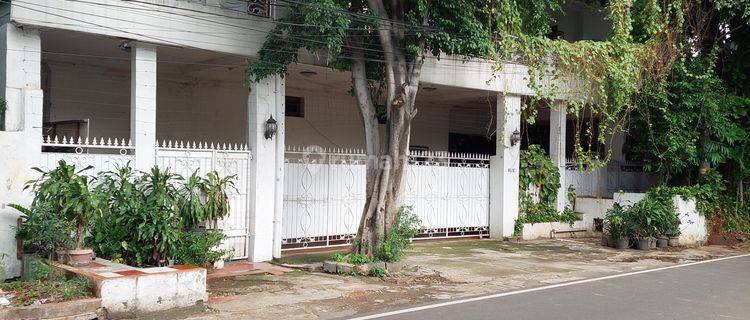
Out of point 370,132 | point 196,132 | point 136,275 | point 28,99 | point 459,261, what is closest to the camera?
point 136,275

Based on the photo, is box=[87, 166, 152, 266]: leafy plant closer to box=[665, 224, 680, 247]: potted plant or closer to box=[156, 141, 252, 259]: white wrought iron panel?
box=[156, 141, 252, 259]: white wrought iron panel

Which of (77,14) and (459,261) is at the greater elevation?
(77,14)

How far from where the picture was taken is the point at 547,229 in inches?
673

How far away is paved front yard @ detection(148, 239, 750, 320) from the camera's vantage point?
8469 millimetres

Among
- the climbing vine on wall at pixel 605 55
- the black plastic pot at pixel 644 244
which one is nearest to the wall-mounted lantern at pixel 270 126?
the climbing vine on wall at pixel 605 55

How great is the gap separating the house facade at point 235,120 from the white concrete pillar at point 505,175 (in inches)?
1.5

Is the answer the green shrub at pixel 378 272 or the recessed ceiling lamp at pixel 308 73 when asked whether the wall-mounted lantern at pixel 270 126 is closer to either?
the recessed ceiling lamp at pixel 308 73

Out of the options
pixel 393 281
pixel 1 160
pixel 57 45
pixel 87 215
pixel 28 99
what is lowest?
pixel 393 281

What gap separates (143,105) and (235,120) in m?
5.78

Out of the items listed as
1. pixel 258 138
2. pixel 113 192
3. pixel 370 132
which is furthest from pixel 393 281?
pixel 113 192

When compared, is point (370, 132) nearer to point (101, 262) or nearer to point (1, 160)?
point (101, 262)

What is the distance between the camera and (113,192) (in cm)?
948

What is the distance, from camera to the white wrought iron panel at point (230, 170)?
11.1m

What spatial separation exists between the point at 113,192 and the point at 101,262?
1127 millimetres
